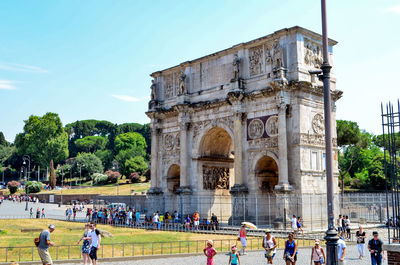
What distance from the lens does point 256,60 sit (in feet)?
104

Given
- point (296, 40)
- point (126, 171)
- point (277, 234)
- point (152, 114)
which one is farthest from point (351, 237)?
point (126, 171)

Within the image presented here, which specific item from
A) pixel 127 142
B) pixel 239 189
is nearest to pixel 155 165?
pixel 239 189

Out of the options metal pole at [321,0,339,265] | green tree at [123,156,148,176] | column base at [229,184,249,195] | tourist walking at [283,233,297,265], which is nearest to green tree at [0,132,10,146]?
green tree at [123,156,148,176]

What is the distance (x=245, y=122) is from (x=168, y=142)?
377 inches

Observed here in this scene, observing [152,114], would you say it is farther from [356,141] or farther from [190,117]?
[356,141]

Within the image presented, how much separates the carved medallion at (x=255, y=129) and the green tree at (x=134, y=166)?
206 feet

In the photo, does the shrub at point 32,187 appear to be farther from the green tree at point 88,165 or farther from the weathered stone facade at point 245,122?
the weathered stone facade at point 245,122

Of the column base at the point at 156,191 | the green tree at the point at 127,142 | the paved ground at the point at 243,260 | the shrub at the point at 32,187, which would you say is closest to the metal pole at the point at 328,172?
the paved ground at the point at 243,260

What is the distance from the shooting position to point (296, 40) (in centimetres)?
2916

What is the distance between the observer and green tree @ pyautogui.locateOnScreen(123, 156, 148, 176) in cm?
9119

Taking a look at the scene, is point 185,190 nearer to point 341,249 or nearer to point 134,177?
point 341,249

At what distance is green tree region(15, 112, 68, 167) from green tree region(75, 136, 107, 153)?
4551 cm

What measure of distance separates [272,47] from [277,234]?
13.2 meters

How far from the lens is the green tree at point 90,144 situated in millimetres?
133250
